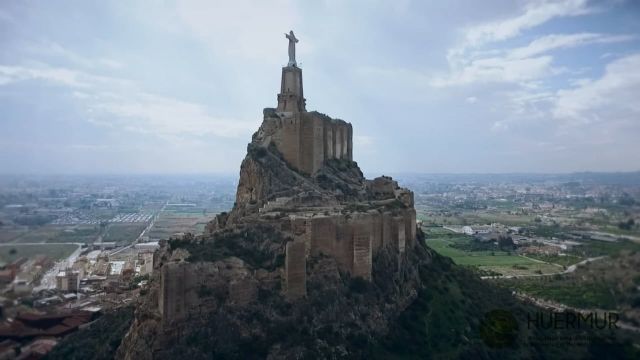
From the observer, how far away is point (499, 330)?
122 feet

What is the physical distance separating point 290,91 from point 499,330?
23.5 metres

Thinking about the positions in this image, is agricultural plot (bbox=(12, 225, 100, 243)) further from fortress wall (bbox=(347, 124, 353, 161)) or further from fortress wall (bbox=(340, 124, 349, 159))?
fortress wall (bbox=(347, 124, 353, 161))

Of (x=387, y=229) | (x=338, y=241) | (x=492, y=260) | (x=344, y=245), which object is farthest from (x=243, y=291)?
(x=492, y=260)

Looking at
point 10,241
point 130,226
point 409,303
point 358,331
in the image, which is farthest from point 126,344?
point 130,226

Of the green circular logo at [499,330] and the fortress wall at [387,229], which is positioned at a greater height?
the fortress wall at [387,229]

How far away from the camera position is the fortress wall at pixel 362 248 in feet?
110

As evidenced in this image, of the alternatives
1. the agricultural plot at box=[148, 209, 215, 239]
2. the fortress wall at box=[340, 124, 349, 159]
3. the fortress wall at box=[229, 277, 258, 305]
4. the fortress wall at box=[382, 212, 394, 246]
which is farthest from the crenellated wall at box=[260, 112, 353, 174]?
the agricultural plot at box=[148, 209, 215, 239]

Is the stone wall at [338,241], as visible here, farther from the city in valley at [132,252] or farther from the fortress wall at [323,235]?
the city in valley at [132,252]

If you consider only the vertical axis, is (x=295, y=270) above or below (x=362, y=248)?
below

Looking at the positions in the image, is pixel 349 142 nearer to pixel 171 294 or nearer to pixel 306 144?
pixel 306 144

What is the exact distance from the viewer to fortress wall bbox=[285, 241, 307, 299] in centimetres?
3039

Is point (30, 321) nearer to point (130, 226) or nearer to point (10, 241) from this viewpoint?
point (10, 241)

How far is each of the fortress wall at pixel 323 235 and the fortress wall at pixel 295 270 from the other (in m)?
1.46

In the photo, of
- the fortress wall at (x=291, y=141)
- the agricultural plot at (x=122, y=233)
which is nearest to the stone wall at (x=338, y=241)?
the fortress wall at (x=291, y=141)
